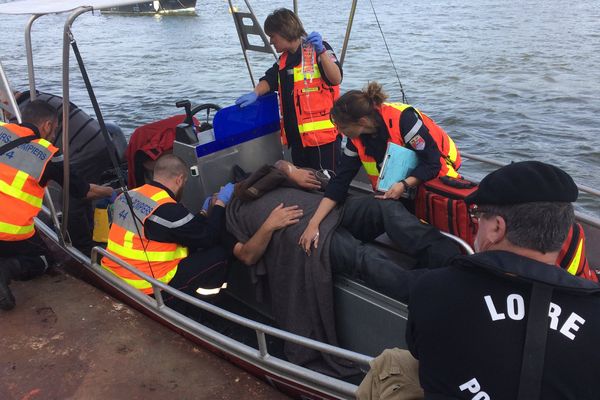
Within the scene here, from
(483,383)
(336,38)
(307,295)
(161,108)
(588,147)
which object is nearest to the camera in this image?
(483,383)

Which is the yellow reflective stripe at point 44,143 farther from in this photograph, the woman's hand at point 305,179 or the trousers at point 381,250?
the trousers at point 381,250

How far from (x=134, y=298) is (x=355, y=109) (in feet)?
5.22

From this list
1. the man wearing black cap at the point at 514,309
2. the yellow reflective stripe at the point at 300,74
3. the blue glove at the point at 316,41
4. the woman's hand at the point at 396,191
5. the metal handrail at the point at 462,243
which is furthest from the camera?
the yellow reflective stripe at the point at 300,74

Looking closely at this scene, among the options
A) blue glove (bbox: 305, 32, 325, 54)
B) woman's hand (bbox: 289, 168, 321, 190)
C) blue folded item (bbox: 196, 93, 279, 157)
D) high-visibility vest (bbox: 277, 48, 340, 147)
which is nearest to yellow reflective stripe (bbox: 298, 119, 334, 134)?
high-visibility vest (bbox: 277, 48, 340, 147)

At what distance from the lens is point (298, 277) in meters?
2.52

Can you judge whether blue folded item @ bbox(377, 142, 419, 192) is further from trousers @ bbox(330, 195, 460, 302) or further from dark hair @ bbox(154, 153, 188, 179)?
dark hair @ bbox(154, 153, 188, 179)

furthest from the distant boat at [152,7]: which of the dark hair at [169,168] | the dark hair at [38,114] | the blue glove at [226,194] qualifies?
the blue glove at [226,194]

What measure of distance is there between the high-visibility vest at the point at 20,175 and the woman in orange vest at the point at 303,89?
1257mm

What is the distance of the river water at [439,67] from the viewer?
881 centimetres

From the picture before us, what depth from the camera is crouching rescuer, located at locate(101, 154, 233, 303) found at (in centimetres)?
268

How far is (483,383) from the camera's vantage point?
1.12 meters

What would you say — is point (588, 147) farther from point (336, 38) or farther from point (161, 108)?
point (336, 38)

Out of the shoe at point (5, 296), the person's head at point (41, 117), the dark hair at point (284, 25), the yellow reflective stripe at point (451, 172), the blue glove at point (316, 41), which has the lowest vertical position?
the shoe at point (5, 296)

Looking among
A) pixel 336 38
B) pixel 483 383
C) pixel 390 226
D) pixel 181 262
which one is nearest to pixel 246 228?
pixel 181 262
